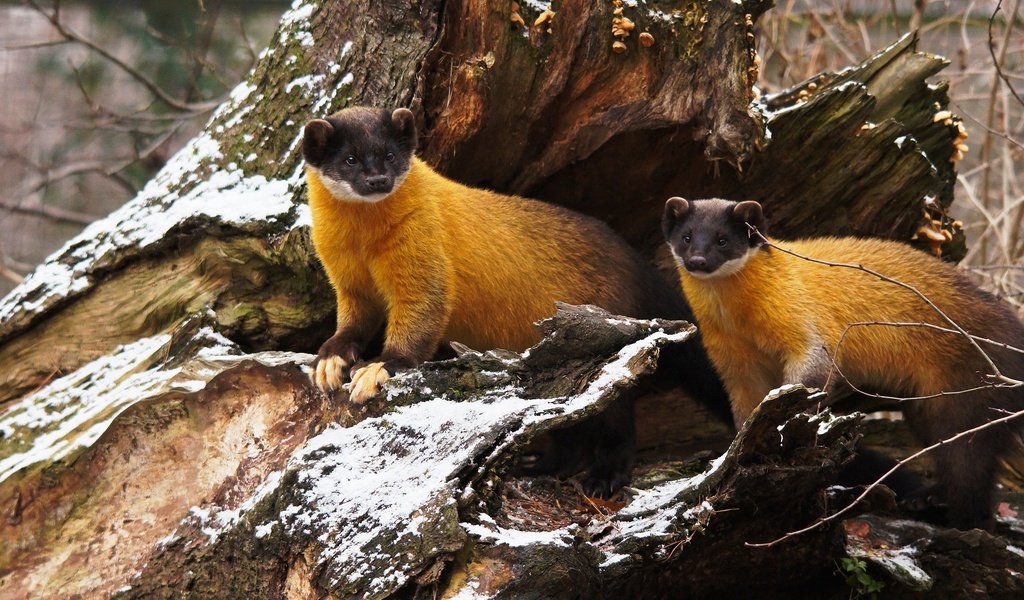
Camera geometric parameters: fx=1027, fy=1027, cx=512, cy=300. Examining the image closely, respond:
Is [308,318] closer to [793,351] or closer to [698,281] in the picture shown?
[698,281]

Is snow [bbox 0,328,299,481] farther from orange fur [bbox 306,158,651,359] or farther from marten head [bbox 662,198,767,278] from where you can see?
marten head [bbox 662,198,767,278]

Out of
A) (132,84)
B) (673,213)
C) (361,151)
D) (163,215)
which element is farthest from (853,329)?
(132,84)

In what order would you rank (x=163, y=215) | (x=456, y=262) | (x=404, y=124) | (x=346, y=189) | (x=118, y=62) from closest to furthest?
(x=346, y=189)
(x=404, y=124)
(x=456, y=262)
(x=163, y=215)
(x=118, y=62)

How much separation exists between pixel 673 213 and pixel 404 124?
1806 millimetres

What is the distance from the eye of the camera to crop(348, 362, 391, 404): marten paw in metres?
5.16

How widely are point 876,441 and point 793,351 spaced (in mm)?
→ 1828

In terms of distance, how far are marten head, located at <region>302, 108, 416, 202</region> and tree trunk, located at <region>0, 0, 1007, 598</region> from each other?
68 centimetres

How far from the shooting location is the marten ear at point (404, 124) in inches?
227

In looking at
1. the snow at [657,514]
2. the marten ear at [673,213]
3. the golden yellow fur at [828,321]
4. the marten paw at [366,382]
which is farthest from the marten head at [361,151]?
the snow at [657,514]

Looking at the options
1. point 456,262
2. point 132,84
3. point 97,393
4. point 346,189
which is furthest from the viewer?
point 132,84

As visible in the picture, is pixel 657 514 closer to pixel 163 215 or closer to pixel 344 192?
pixel 344 192

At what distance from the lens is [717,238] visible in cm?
622

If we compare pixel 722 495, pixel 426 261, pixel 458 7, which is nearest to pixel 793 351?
pixel 722 495

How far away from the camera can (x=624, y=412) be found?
631cm
